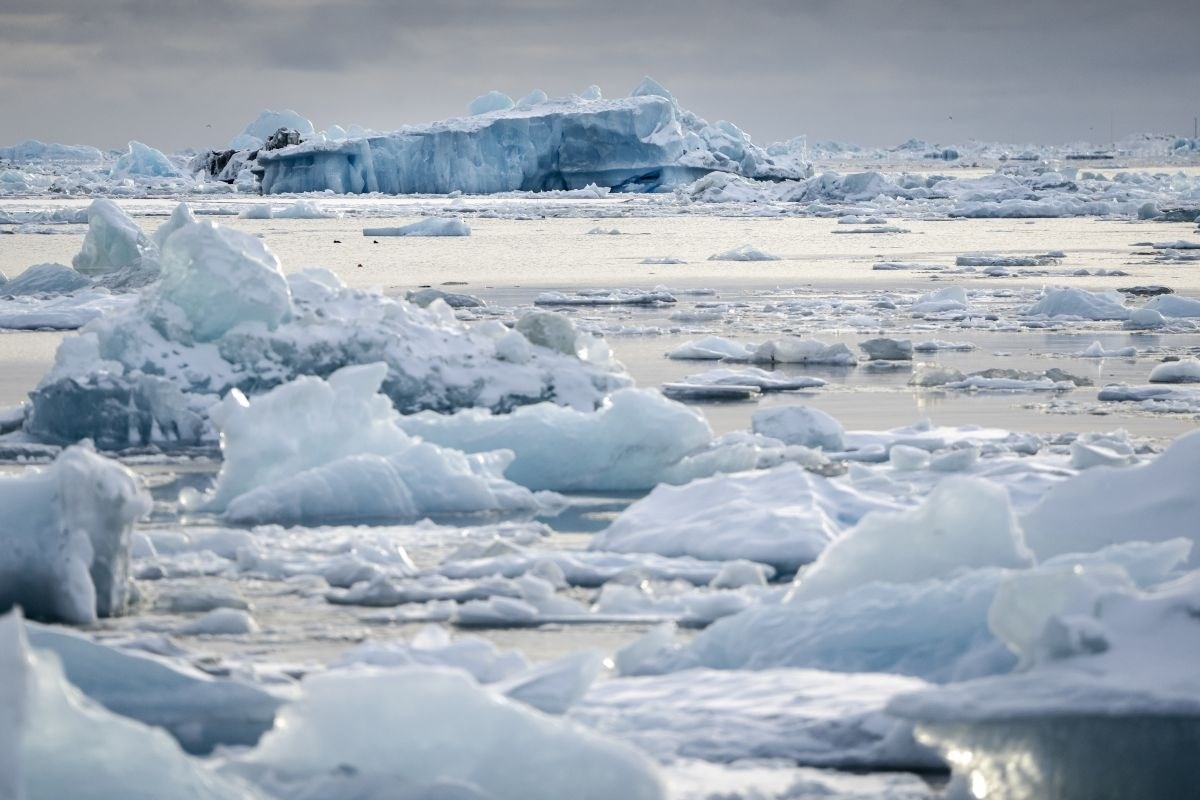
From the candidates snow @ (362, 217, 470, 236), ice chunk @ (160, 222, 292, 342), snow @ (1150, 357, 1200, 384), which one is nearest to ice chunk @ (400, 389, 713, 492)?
ice chunk @ (160, 222, 292, 342)

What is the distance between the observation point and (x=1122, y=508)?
4.38 metres

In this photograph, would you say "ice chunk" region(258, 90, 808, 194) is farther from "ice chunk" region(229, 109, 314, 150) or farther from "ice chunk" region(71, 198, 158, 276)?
"ice chunk" region(71, 198, 158, 276)

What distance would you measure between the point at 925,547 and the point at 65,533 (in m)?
1.95

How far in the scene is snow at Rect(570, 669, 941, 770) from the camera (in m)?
3.17

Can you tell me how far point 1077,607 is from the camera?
3.14 meters

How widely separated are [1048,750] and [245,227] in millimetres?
25866

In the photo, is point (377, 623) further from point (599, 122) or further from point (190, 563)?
point (599, 122)

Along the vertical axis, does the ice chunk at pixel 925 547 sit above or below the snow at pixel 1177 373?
above

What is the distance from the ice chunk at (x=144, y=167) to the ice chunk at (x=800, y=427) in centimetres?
5220

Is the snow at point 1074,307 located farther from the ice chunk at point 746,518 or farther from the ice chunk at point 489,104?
the ice chunk at point 489,104

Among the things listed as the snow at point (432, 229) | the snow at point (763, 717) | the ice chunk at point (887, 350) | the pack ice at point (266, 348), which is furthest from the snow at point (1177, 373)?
the snow at point (432, 229)

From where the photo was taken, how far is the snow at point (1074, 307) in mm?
12594

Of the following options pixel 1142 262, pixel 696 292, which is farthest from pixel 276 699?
pixel 1142 262

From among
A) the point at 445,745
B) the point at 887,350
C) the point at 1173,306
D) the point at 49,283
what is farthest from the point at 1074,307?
the point at 445,745
